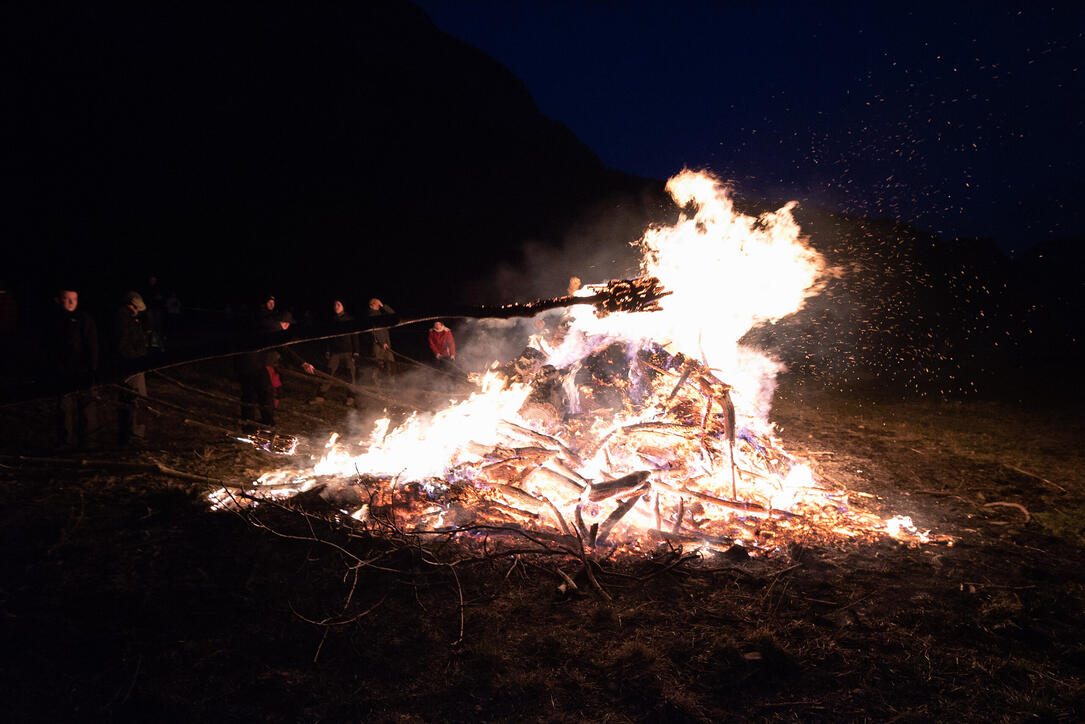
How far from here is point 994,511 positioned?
17.6ft

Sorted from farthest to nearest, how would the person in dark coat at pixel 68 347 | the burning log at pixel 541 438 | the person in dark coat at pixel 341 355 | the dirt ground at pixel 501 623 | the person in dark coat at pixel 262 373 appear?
the person in dark coat at pixel 341 355, the person in dark coat at pixel 262 373, the person in dark coat at pixel 68 347, the burning log at pixel 541 438, the dirt ground at pixel 501 623

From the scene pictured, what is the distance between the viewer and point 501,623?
3.32 meters

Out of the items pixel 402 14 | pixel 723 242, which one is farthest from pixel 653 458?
pixel 402 14

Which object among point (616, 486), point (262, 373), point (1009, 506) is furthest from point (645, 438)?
point (262, 373)

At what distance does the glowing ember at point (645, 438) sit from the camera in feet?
16.1

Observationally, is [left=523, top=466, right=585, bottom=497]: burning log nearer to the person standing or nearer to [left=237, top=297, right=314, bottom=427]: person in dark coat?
[left=237, top=297, right=314, bottom=427]: person in dark coat

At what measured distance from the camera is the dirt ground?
104 inches

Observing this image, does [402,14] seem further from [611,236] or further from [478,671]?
[478,671]

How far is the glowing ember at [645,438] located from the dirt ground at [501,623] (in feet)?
1.81

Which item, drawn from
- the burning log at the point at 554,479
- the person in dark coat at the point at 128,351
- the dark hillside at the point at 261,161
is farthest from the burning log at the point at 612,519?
the dark hillside at the point at 261,161

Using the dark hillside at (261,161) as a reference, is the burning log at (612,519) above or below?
below

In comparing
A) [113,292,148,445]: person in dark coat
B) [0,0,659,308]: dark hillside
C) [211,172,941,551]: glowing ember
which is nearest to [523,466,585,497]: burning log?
[211,172,941,551]: glowing ember

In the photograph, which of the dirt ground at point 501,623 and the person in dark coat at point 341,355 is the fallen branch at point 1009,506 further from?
the person in dark coat at point 341,355

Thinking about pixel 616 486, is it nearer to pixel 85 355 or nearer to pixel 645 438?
pixel 645 438
